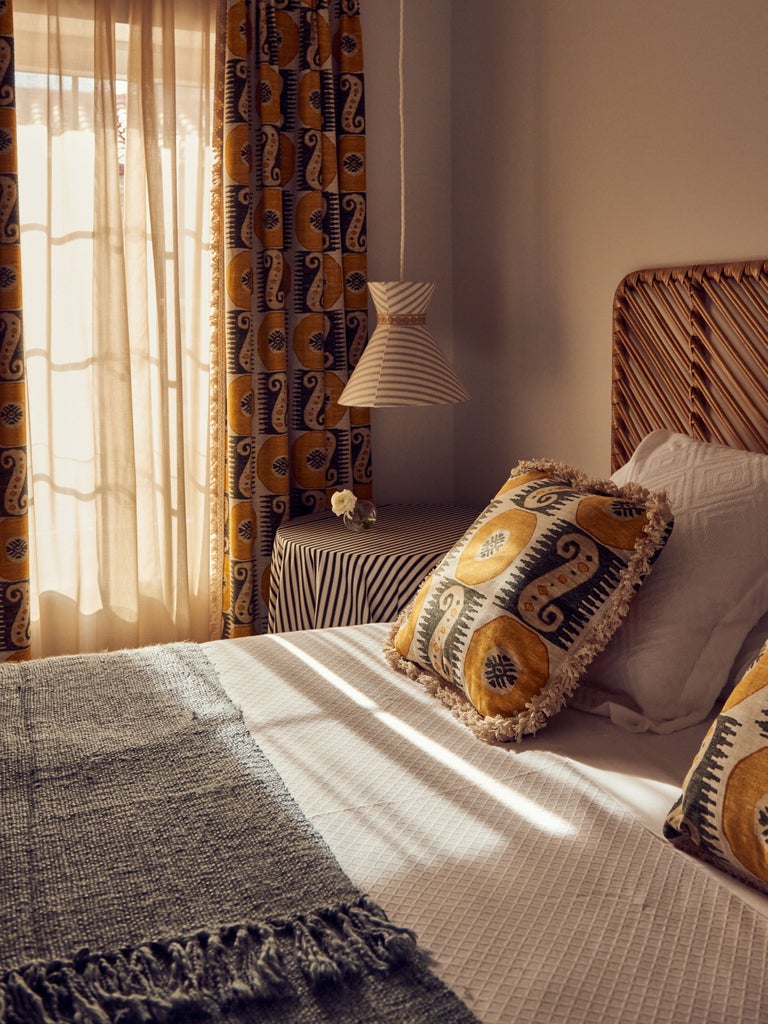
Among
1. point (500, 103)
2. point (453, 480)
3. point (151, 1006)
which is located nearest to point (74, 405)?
point (453, 480)

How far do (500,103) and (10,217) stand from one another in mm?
1472

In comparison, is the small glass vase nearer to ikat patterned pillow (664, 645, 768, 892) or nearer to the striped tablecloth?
the striped tablecloth

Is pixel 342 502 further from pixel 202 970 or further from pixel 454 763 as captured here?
pixel 202 970

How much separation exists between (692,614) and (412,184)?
2.16 metres

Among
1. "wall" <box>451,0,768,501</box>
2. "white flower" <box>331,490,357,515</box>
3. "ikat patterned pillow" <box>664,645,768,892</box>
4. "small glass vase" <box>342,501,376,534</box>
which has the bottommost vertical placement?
"ikat patterned pillow" <box>664,645,768,892</box>

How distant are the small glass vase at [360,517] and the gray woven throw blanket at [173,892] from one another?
1229mm

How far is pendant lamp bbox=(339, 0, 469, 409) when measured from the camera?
2.75 meters

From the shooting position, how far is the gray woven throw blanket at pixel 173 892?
0.90 meters

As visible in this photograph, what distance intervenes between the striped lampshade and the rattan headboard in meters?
0.52

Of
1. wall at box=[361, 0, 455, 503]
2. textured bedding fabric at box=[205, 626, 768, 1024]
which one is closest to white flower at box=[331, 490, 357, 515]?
wall at box=[361, 0, 455, 503]

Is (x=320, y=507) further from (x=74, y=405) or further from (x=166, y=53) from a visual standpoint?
(x=166, y=53)

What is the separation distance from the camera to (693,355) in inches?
86.7

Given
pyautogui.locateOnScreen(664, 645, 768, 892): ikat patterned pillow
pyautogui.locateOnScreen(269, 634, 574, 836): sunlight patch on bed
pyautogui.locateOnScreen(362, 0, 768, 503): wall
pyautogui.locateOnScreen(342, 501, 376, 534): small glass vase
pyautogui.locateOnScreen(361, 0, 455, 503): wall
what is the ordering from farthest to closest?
pyautogui.locateOnScreen(361, 0, 455, 503): wall, pyautogui.locateOnScreen(342, 501, 376, 534): small glass vase, pyautogui.locateOnScreen(362, 0, 768, 503): wall, pyautogui.locateOnScreen(269, 634, 574, 836): sunlight patch on bed, pyautogui.locateOnScreen(664, 645, 768, 892): ikat patterned pillow

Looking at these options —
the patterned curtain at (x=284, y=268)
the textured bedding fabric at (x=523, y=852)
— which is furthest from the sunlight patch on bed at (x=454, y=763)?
the patterned curtain at (x=284, y=268)
